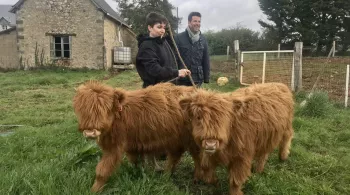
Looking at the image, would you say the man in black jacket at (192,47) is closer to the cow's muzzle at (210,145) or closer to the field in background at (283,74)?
the cow's muzzle at (210,145)

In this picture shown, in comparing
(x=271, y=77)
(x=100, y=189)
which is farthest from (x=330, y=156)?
(x=271, y=77)

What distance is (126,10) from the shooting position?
37.0m

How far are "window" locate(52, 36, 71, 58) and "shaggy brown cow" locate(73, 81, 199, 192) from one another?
18722 millimetres

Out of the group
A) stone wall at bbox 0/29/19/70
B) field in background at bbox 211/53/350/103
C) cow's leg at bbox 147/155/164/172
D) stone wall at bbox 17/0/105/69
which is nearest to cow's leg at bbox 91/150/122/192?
cow's leg at bbox 147/155/164/172

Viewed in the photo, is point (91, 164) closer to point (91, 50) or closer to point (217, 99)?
point (217, 99)

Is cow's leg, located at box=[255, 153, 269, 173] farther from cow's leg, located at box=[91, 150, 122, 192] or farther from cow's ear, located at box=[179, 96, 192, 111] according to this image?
cow's leg, located at box=[91, 150, 122, 192]

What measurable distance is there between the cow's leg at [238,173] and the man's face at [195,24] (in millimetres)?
2345

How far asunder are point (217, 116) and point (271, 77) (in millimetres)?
9102

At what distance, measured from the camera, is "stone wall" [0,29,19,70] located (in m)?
21.4

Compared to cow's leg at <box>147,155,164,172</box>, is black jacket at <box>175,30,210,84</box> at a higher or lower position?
higher

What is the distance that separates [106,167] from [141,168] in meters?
0.49

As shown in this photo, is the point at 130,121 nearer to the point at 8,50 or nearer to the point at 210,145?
the point at 210,145

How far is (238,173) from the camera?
372cm

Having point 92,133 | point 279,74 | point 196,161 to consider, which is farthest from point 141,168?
point 279,74
